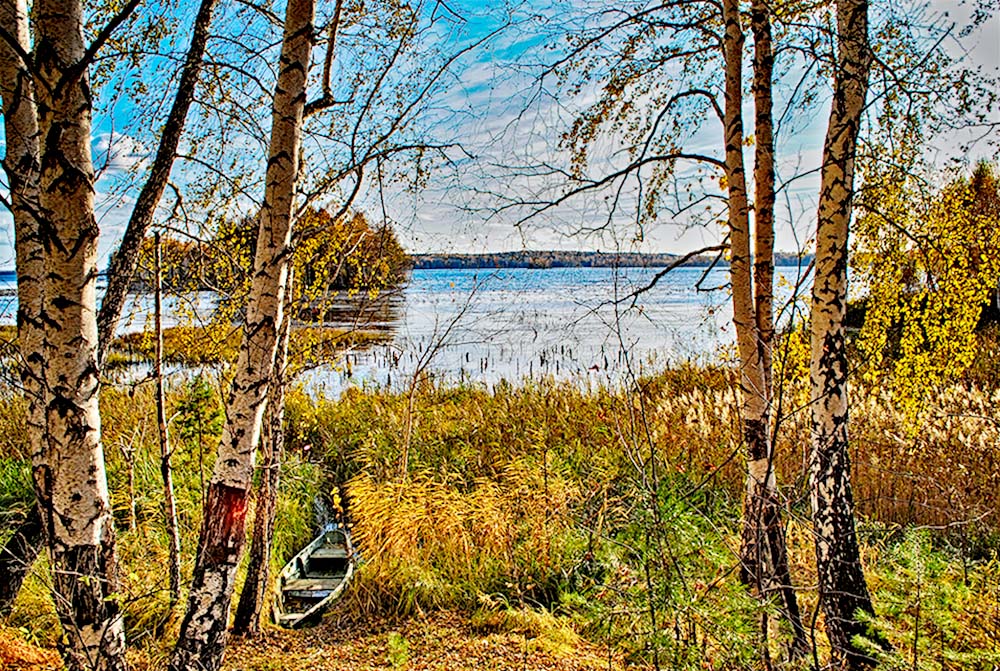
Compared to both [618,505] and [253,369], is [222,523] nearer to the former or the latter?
[253,369]

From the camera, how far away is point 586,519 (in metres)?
4.99

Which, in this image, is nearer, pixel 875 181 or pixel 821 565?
pixel 821 565

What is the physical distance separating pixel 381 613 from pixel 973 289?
4.32 m

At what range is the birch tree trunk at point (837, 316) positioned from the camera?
309 centimetres

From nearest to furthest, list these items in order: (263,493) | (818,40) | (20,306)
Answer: (20,306) → (818,40) → (263,493)

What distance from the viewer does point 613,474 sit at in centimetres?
604

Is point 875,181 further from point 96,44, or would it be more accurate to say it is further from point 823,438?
point 96,44

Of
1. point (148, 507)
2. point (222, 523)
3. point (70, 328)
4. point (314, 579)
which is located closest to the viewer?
point (70, 328)

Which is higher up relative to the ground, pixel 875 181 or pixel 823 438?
pixel 875 181

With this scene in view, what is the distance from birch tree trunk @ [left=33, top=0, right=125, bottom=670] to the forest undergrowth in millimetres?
292

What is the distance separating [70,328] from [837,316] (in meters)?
3.05

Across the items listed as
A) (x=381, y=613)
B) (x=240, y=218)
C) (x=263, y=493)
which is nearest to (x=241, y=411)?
(x=263, y=493)

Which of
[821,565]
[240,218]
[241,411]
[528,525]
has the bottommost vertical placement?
[528,525]

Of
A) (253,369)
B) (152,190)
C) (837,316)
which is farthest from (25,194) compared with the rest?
(837,316)
